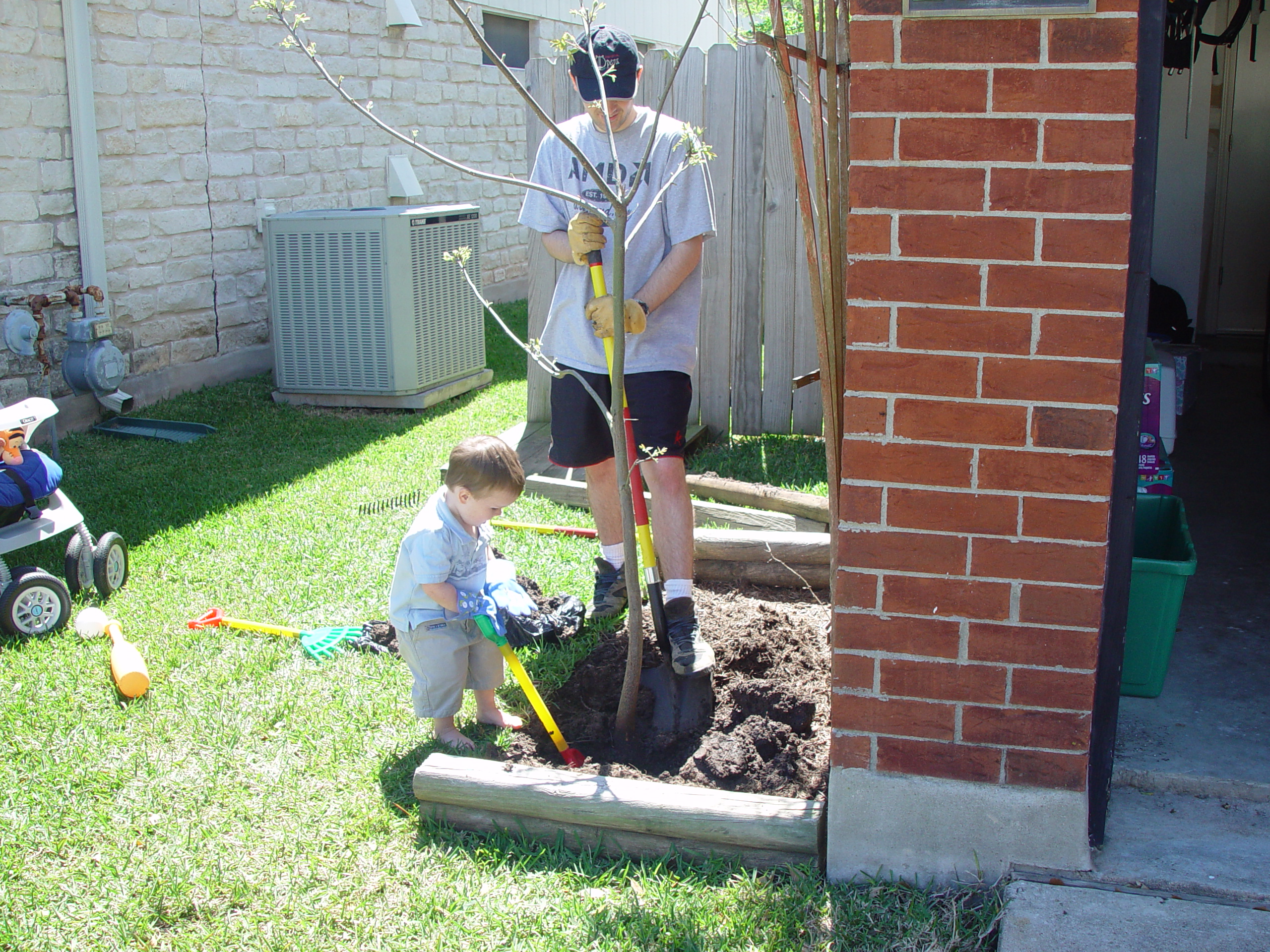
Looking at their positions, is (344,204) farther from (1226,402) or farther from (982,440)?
(982,440)

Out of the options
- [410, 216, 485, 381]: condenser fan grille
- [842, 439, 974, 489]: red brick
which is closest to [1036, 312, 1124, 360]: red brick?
[842, 439, 974, 489]: red brick

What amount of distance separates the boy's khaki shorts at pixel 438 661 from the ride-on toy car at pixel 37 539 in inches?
61.6

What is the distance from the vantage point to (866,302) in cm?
238

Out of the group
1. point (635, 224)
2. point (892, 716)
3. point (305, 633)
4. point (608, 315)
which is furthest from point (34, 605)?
point (892, 716)

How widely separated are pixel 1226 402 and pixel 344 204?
6591 mm

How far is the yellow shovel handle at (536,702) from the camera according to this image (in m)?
3.14

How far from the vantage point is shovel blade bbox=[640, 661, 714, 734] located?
11.0ft

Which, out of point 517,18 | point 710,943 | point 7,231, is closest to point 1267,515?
point 710,943

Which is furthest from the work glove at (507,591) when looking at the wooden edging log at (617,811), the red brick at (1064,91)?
the red brick at (1064,91)

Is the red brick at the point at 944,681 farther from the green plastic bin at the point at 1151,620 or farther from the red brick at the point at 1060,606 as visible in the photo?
the green plastic bin at the point at 1151,620

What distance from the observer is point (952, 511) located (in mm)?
2424

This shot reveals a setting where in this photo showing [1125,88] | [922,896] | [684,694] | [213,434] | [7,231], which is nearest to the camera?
[1125,88]

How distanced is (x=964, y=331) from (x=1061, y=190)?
32 centimetres

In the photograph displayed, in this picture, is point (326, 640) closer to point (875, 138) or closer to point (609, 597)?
point (609, 597)
